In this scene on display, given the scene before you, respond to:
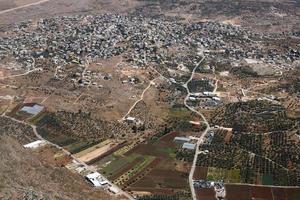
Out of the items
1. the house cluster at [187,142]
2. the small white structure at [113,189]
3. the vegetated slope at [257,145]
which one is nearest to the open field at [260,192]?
the vegetated slope at [257,145]

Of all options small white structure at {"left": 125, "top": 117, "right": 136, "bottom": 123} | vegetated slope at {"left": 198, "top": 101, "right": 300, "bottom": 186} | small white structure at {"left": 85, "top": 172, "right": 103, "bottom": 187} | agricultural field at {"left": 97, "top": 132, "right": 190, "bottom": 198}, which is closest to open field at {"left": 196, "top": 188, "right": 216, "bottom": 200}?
agricultural field at {"left": 97, "top": 132, "right": 190, "bottom": 198}

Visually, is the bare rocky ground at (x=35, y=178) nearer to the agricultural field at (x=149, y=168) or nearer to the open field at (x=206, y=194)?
the agricultural field at (x=149, y=168)

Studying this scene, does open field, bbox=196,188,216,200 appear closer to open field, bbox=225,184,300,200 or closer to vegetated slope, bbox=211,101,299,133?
open field, bbox=225,184,300,200

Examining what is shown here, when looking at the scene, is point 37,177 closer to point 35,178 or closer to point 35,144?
point 35,178

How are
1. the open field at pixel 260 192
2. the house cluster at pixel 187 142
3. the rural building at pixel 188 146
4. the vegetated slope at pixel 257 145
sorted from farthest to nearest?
the house cluster at pixel 187 142 < the rural building at pixel 188 146 < the vegetated slope at pixel 257 145 < the open field at pixel 260 192

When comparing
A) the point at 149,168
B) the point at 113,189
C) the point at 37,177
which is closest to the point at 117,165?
the point at 149,168

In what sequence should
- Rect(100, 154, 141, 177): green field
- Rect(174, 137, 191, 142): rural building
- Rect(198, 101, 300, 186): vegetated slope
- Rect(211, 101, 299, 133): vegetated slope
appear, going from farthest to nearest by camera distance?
1. Rect(211, 101, 299, 133): vegetated slope
2. Rect(174, 137, 191, 142): rural building
3. Rect(100, 154, 141, 177): green field
4. Rect(198, 101, 300, 186): vegetated slope

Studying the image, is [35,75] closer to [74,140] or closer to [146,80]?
[146,80]

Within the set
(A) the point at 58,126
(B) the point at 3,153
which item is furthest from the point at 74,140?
→ (B) the point at 3,153
